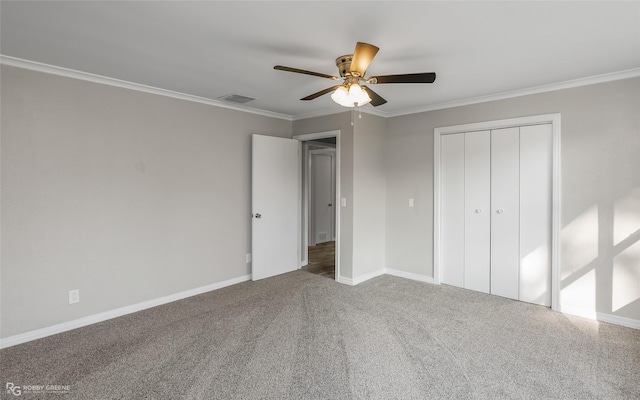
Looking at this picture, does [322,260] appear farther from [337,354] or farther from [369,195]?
[337,354]

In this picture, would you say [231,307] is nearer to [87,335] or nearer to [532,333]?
[87,335]

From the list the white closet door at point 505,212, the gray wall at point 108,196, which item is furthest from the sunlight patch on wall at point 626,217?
the gray wall at point 108,196

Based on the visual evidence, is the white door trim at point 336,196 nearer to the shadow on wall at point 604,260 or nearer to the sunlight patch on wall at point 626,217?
the shadow on wall at point 604,260

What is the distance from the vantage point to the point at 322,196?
7605 mm

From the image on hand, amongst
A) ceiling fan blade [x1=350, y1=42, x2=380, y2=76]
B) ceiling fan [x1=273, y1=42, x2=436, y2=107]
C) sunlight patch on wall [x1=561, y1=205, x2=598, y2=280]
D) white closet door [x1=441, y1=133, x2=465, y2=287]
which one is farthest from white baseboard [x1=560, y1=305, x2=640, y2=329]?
ceiling fan blade [x1=350, y1=42, x2=380, y2=76]

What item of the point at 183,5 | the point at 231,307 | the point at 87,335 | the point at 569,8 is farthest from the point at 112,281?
the point at 569,8

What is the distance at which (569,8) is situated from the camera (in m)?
1.97

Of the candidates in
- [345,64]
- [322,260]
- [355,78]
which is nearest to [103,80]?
[345,64]

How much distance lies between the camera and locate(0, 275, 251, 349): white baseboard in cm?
279

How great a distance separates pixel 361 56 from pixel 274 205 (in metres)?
2.96

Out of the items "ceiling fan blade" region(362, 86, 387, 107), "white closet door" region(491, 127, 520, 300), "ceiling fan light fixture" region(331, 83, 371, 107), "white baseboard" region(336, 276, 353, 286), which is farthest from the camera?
"white baseboard" region(336, 276, 353, 286)

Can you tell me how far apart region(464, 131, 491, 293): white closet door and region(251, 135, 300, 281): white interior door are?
93.9 inches

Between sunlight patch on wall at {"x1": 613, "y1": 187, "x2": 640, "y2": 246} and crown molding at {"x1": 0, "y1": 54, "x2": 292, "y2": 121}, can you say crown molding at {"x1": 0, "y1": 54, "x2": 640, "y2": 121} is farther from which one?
sunlight patch on wall at {"x1": 613, "y1": 187, "x2": 640, "y2": 246}

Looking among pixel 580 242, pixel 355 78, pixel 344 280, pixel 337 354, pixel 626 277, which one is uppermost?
pixel 355 78
